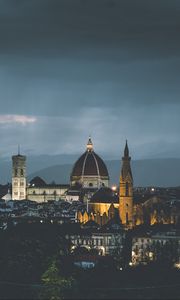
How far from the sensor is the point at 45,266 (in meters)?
69.1

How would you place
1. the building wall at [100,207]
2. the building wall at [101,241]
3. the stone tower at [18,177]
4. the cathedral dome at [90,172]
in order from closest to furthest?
the building wall at [101,241], the building wall at [100,207], the cathedral dome at [90,172], the stone tower at [18,177]

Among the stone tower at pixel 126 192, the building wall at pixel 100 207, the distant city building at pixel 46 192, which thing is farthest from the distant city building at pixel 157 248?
the distant city building at pixel 46 192

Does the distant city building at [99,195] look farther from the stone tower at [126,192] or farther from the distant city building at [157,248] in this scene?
the distant city building at [157,248]

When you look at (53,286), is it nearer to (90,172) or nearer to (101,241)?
(101,241)

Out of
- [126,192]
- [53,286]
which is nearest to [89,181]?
[126,192]

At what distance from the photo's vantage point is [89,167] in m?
131

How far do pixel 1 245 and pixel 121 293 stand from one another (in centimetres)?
1110

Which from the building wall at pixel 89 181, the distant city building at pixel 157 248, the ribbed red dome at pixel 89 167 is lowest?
the distant city building at pixel 157 248

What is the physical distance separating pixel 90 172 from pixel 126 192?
40.1 meters

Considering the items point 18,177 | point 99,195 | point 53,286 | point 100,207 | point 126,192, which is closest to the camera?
point 53,286

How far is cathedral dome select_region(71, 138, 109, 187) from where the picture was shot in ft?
427

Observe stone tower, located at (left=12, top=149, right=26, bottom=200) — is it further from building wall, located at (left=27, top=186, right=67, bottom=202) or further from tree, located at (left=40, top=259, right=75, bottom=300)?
tree, located at (left=40, top=259, right=75, bottom=300)

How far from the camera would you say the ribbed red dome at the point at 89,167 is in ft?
428

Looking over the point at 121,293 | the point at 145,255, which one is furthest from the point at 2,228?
the point at 121,293
